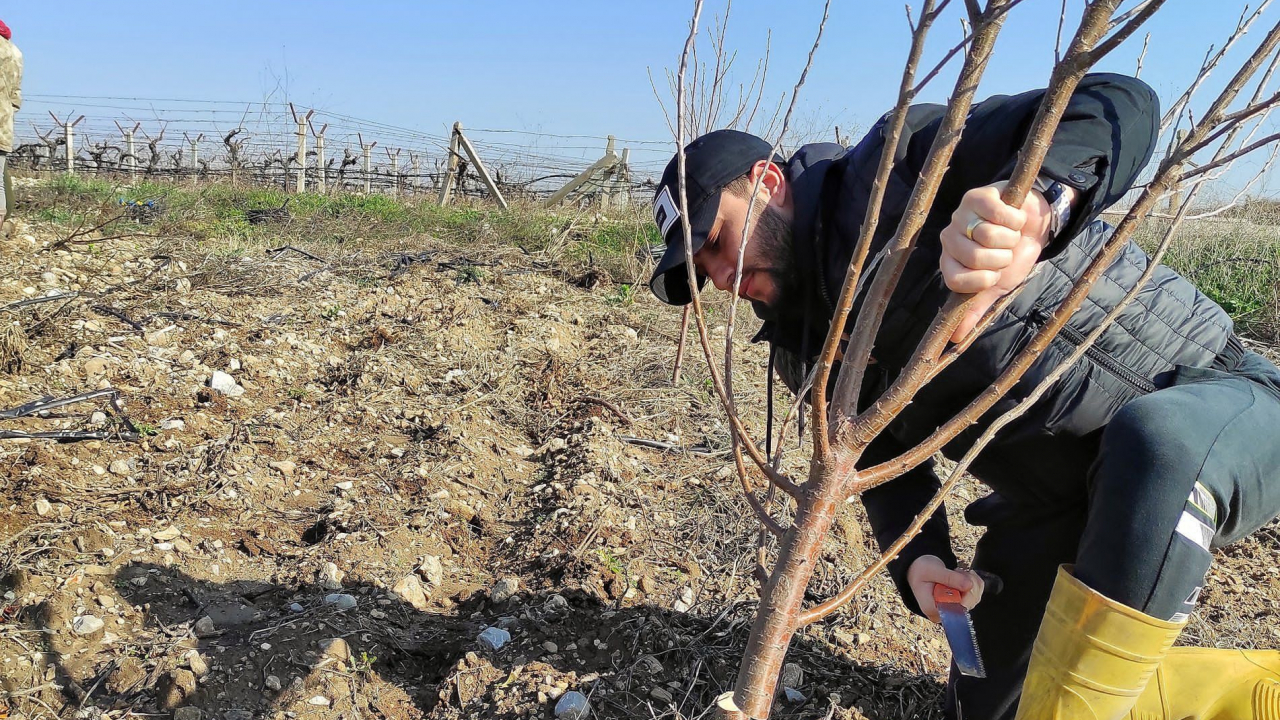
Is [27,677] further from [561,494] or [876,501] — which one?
[876,501]

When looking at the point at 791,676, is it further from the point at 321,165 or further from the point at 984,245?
the point at 321,165

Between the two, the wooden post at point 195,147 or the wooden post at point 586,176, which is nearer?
the wooden post at point 586,176

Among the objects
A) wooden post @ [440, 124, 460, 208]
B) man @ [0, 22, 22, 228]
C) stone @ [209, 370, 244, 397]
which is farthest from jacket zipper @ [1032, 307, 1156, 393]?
wooden post @ [440, 124, 460, 208]

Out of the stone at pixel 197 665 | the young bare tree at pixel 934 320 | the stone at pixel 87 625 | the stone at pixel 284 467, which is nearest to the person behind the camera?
the young bare tree at pixel 934 320

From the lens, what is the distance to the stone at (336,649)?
2090mm

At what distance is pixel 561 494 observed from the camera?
303 cm

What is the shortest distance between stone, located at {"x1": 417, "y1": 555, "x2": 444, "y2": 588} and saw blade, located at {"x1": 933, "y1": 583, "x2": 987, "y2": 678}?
160 centimetres

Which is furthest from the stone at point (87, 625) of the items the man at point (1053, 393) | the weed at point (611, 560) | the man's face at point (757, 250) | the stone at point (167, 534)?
the man's face at point (757, 250)

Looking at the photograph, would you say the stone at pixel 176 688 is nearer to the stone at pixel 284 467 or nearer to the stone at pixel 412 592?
the stone at pixel 412 592

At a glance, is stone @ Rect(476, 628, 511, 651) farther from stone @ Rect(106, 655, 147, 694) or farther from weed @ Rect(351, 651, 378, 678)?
stone @ Rect(106, 655, 147, 694)

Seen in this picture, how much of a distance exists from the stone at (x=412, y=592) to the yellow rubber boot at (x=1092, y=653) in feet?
5.74

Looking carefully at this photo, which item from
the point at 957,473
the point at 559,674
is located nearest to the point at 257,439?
the point at 559,674

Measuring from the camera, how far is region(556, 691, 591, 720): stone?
1882 millimetres

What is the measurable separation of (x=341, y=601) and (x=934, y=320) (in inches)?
79.3
